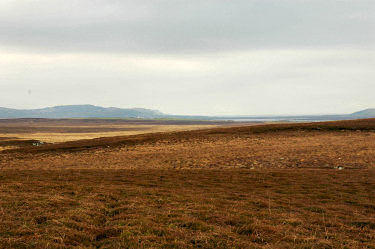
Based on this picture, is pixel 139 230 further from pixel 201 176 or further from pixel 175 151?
pixel 175 151

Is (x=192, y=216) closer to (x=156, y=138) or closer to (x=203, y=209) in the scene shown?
(x=203, y=209)

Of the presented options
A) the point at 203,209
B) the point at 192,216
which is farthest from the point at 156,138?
the point at 192,216

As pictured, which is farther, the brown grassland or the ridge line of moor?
the ridge line of moor

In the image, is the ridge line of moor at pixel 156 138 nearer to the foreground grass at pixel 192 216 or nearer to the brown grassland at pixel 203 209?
the brown grassland at pixel 203 209

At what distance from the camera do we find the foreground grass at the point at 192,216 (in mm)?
8172

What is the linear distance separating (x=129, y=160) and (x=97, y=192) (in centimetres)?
1858

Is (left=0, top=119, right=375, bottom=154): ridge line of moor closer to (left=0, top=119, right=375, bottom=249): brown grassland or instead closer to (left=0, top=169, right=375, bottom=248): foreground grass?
(left=0, top=119, right=375, bottom=249): brown grassland

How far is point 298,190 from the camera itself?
16.7 m

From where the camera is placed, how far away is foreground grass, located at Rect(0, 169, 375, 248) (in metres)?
8.17

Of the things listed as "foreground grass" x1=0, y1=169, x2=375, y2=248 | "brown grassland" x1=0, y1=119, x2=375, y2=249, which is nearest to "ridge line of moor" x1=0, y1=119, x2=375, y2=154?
"brown grassland" x1=0, y1=119, x2=375, y2=249

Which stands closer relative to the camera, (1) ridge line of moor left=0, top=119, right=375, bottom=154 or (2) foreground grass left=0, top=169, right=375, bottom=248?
(2) foreground grass left=0, top=169, right=375, bottom=248

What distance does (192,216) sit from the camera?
35.1 feet

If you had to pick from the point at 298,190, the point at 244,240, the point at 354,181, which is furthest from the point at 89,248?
the point at 354,181

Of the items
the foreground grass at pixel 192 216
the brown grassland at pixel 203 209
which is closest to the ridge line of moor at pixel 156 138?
the brown grassland at pixel 203 209
